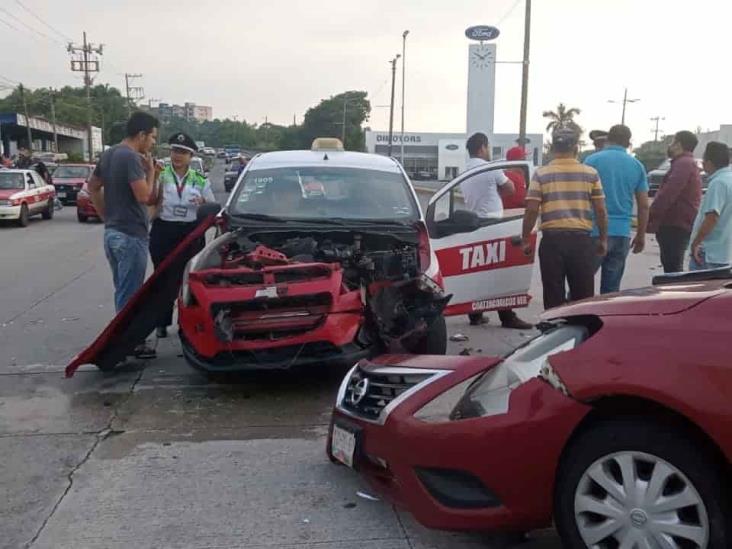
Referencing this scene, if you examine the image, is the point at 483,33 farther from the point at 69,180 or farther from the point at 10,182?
the point at 10,182

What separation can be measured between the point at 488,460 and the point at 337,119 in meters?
95.7

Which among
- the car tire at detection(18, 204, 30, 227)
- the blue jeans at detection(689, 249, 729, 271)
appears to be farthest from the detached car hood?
the car tire at detection(18, 204, 30, 227)

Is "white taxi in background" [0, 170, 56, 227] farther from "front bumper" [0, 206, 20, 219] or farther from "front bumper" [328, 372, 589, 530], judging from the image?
"front bumper" [328, 372, 589, 530]

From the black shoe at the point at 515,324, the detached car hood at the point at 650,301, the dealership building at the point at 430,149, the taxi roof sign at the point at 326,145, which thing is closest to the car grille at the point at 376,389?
the detached car hood at the point at 650,301

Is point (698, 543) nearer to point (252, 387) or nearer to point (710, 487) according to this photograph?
point (710, 487)

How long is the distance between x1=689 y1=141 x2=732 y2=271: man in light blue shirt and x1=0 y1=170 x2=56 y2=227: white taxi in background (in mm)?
18279

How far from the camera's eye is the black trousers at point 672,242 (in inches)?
294

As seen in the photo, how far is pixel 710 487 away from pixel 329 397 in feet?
11.0

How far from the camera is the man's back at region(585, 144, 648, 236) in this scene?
22.9ft

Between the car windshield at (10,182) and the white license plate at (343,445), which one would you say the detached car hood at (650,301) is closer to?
the white license plate at (343,445)

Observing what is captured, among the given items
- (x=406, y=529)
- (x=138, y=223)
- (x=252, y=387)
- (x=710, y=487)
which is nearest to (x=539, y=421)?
(x=710, y=487)

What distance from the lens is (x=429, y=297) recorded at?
236 inches

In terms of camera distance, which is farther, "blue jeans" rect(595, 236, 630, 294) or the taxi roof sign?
the taxi roof sign

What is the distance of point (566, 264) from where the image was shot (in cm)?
642
